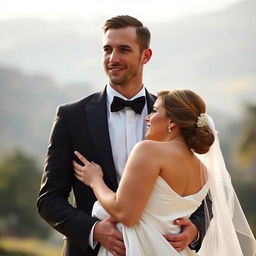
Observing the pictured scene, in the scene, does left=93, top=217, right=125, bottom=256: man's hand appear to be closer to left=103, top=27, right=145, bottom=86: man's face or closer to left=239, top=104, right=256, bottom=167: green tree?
left=103, top=27, right=145, bottom=86: man's face

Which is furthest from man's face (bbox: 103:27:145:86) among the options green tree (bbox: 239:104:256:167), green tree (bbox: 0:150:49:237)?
green tree (bbox: 0:150:49:237)

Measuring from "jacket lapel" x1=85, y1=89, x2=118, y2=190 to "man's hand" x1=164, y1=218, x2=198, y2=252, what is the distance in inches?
17.7

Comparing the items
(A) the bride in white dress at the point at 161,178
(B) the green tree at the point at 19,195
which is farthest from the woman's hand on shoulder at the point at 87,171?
(B) the green tree at the point at 19,195

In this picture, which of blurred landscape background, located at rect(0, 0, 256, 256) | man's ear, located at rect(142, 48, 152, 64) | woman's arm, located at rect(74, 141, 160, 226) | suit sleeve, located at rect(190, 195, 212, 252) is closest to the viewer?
woman's arm, located at rect(74, 141, 160, 226)

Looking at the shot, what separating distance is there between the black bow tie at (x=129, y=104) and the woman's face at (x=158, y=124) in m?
0.39

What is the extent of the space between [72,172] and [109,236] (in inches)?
20.5

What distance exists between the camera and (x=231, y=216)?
15.7 ft

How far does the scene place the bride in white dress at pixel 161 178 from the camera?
408 cm

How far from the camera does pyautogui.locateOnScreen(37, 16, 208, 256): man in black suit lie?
431cm

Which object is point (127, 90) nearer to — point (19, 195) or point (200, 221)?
point (200, 221)

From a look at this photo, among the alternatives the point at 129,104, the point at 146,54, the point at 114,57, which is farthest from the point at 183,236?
the point at 146,54

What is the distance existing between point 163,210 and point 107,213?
33 cm

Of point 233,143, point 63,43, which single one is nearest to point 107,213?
point 233,143

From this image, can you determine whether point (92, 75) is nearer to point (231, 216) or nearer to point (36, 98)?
point (36, 98)
